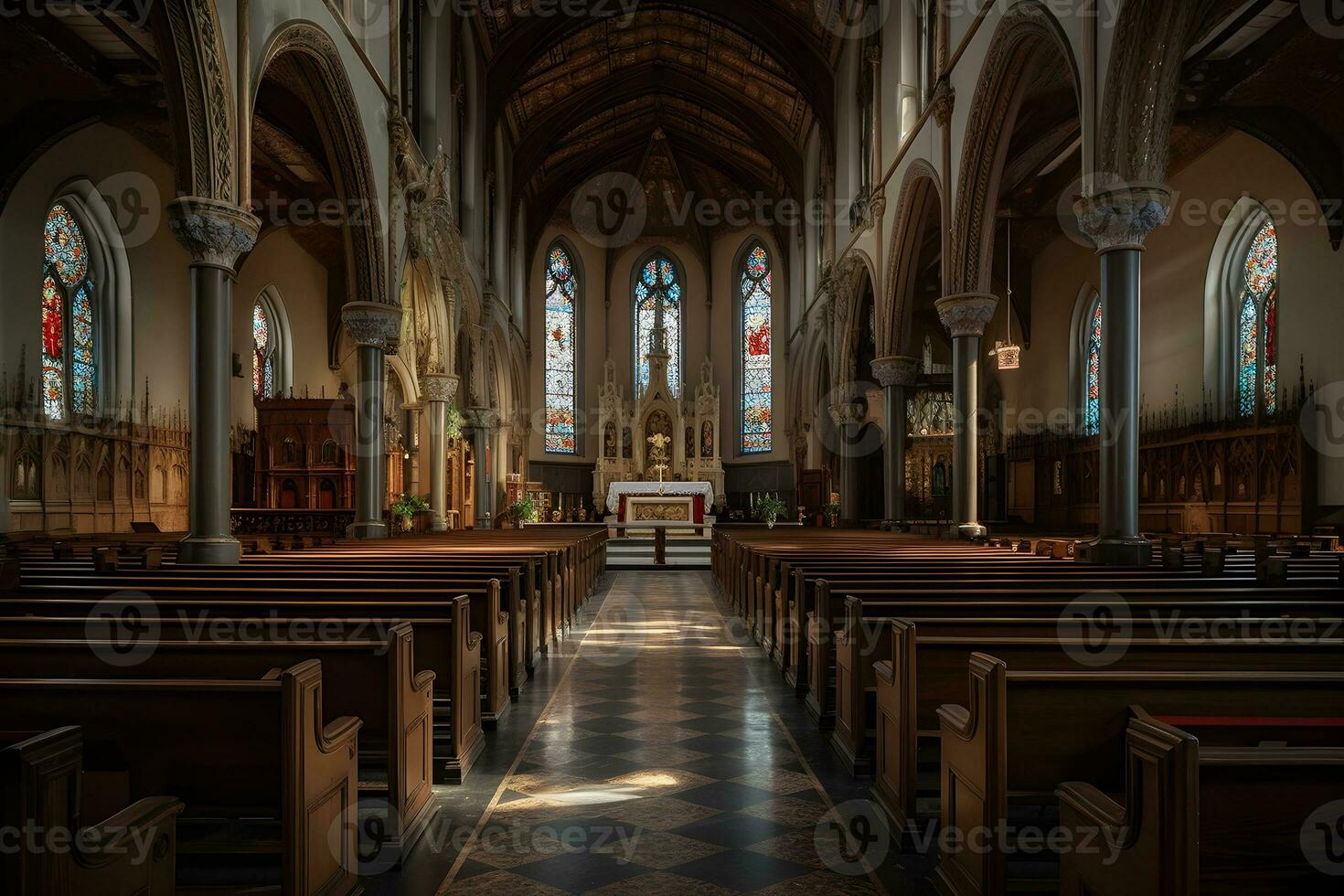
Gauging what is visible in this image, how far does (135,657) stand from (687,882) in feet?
6.98

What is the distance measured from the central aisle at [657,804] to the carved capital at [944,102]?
32.3 feet

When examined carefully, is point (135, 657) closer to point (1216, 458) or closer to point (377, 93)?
point (377, 93)

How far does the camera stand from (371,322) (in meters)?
14.0

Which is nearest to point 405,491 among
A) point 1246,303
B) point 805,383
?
point 805,383

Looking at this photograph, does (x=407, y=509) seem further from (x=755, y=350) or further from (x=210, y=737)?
(x=755, y=350)

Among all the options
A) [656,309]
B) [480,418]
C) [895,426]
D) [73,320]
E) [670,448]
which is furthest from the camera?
[656,309]

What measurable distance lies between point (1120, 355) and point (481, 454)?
17453 mm

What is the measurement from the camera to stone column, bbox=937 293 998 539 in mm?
13289

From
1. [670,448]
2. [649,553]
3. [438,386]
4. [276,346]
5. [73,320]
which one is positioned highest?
[276,346]

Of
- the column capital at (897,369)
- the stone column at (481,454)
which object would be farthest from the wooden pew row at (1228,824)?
the stone column at (481,454)

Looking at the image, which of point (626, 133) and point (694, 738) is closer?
point (694, 738)

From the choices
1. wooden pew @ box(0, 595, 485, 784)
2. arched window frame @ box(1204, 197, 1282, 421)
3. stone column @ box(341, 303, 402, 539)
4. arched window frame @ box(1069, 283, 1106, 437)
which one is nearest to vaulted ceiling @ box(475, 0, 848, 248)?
arched window frame @ box(1069, 283, 1106, 437)

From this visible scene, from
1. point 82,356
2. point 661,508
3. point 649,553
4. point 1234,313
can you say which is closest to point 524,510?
point 661,508

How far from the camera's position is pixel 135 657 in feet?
11.0
